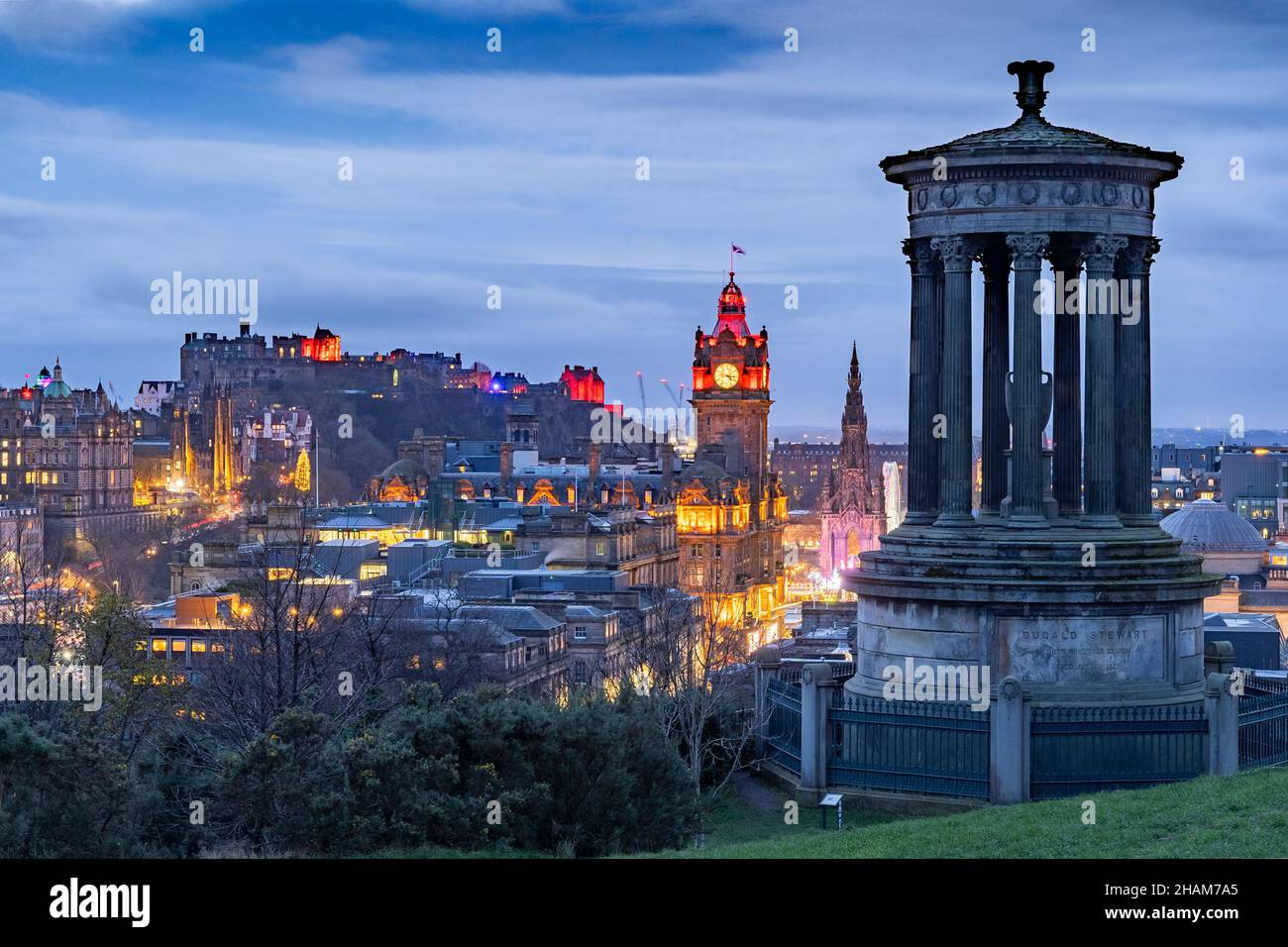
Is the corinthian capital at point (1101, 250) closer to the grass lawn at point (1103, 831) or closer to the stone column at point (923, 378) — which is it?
the stone column at point (923, 378)

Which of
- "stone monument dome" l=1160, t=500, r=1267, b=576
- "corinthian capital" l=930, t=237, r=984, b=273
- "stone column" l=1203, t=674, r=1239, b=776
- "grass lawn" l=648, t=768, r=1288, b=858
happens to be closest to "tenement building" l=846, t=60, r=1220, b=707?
"corinthian capital" l=930, t=237, r=984, b=273

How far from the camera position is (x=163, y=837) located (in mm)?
29016

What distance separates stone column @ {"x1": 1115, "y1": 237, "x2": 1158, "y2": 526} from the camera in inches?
1304

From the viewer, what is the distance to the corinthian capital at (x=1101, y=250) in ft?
107

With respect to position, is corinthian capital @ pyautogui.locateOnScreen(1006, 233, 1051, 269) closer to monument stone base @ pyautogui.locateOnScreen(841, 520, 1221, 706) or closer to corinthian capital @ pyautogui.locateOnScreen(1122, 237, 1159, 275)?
corinthian capital @ pyautogui.locateOnScreen(1122, 237, 1159, 275)

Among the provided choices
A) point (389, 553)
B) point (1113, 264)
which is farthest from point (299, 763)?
point (389, 553)

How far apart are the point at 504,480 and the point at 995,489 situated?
469 ft

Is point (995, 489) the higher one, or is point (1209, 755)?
point (995, 489)

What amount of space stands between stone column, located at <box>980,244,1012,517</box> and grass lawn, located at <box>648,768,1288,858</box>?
25.2 feet

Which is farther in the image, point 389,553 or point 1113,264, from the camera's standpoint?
point 389,553

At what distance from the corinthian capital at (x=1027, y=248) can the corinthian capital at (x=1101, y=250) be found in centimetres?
69
